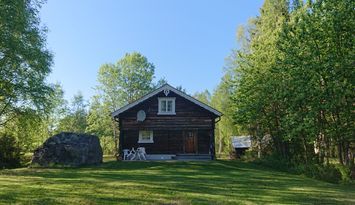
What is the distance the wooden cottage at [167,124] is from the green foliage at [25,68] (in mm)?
6737

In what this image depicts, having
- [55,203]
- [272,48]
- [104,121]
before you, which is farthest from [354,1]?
[104,121]

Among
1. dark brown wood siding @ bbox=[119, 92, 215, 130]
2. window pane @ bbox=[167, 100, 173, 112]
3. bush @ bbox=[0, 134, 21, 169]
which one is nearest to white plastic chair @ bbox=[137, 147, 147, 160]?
dark brown wood siding @ bbox=[119, 92, 215, 130]

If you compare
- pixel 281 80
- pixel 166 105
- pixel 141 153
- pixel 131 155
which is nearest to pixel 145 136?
pixel 141 153

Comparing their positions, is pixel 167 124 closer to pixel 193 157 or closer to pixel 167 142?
pixel 167 142

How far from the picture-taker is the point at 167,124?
105ft

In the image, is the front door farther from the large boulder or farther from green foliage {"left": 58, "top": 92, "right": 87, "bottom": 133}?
green foliage {"left": 58, "top": 92, "right": 87, "bottom": 133}

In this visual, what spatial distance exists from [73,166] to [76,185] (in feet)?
31.6

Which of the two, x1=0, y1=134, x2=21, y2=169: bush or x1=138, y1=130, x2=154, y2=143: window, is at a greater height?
x1=138, y1=130, x2=154, y2=143: window

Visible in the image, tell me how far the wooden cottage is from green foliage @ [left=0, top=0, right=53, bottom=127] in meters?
6.74

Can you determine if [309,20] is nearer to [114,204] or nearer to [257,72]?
[257,72]

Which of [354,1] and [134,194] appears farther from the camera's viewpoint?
[354,1]

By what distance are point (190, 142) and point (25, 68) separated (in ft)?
47.1

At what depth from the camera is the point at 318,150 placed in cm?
2509

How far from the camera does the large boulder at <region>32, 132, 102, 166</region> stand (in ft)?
77.8
